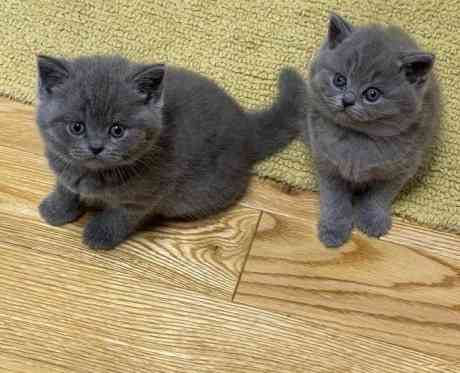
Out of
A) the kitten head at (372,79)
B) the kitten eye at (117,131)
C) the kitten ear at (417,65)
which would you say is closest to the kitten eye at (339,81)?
the kitten head at (372,79)

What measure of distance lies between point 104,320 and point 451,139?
0.97 m

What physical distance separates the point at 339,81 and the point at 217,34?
58 centimetres

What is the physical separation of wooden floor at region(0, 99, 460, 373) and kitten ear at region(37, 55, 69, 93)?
1.26 feet

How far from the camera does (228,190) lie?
1.42 m

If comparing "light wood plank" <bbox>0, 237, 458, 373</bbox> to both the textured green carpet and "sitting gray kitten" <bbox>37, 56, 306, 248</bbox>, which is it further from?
the textured green carpet

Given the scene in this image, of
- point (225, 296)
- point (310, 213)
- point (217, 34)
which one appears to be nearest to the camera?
point (225, 296)

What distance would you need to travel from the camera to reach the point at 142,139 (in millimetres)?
1170

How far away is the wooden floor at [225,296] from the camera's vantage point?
1.29 metres

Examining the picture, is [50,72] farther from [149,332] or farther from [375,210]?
[375,210]

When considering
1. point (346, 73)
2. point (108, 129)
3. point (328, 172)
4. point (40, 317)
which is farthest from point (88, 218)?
point (346, 73)

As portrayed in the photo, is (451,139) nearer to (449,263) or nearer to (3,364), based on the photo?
(449,263)

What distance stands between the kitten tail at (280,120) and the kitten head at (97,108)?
0.38 m

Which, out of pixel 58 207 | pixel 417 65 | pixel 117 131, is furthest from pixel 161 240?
pixel 417 65

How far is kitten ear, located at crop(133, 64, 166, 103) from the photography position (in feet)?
3.72
